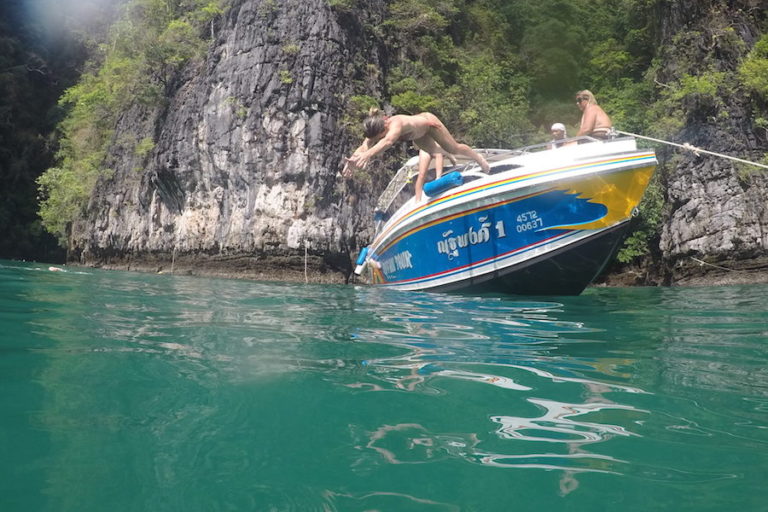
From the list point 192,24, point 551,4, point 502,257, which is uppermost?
point 551,4

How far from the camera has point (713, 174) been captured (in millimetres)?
11219

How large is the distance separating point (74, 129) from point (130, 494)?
1079 inches

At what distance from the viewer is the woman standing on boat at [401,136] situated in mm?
4684

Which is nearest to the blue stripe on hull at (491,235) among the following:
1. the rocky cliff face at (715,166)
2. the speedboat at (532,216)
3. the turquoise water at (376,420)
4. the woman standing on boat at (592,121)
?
the speedboat at (532,216)

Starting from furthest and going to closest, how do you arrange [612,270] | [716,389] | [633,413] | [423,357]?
[612,270], [423,357], [716,389], [633,413]

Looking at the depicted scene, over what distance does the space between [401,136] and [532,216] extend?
1.63m

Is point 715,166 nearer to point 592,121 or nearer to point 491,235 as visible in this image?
point 592,121

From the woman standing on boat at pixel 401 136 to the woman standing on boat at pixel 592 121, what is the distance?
123 centimetres

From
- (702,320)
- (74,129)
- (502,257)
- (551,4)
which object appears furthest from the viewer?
(74,129)

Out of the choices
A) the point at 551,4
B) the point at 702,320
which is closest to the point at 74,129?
the point at 551,4

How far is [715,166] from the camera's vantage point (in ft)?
36.8

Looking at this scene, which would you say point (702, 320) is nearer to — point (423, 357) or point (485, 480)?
point (423, 357)

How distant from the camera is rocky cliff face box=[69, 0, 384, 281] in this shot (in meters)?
13.3

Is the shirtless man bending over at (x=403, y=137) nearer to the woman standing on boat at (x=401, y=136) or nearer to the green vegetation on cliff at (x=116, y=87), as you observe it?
the woman standing on boat at (x=401, y=136)
